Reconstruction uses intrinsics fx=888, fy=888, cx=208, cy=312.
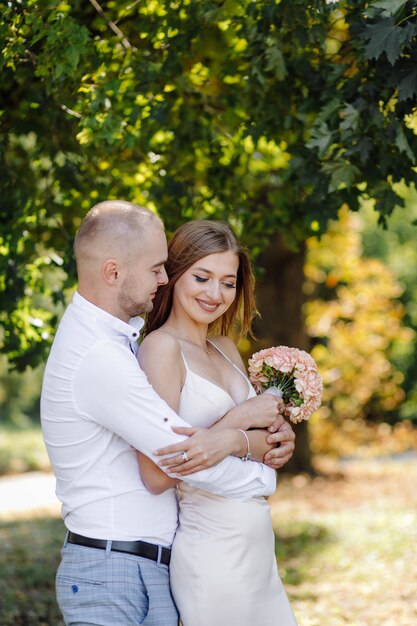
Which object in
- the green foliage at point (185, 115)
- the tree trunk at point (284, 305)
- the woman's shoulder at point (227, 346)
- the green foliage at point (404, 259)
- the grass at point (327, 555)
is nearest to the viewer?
the woman's shoulder at point (227, 346)

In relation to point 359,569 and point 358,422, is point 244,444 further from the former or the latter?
point 358,422

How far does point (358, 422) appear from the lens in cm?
1619

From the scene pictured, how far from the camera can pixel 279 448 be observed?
3338mm

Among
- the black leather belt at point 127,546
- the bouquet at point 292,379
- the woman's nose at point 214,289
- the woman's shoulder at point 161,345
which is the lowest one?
the black leather belt at point 127,546

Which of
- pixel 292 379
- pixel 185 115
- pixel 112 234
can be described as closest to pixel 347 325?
pixel 185 115

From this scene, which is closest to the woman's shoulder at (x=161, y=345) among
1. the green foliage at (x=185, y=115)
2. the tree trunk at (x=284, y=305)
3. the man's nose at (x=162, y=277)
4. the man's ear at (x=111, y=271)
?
the man's nose at (x=162, y=277)

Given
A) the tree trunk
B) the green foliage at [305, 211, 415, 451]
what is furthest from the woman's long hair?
the green foliage at [305, 211, 415, 451]

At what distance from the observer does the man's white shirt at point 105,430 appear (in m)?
2.86

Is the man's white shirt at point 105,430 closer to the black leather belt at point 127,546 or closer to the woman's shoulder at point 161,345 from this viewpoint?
the black leather belt at point 127,546

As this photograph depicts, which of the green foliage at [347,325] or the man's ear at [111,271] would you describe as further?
the green foliage at [347,325]

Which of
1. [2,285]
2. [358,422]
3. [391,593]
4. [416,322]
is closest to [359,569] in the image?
[391,593]

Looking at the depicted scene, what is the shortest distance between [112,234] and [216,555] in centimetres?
121

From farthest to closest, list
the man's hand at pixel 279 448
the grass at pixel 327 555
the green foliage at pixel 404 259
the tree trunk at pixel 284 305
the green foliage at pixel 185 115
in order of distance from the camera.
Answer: the green foliage at pixel 404 259 → the tree trunk at pixel 284 305 → the grass at pixel 327 555 → the green foliage at pixel 185 115 → the man's hand at pixel 279 448

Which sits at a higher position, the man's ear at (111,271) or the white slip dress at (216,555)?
the man's ear at (111,271)
